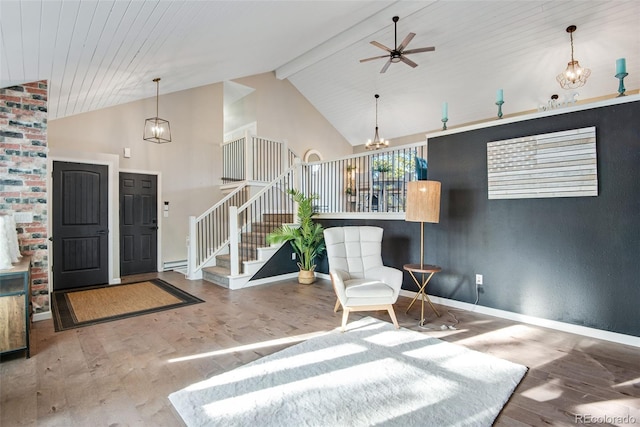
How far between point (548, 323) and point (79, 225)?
6.93m

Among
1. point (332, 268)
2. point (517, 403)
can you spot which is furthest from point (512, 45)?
point (517, 403)

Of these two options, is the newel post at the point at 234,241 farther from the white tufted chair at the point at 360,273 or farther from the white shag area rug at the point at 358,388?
the white shag area rug at the point at 358,388

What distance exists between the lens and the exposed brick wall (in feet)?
10.6

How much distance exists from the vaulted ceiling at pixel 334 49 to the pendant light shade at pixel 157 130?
0.49 m

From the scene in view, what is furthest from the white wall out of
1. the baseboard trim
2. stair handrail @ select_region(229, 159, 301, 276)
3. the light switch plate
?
the baseboard trim

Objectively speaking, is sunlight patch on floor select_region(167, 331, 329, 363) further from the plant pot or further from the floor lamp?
the plant pot

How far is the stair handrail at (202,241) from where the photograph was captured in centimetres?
565

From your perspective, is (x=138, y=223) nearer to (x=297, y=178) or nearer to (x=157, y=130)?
(x=157, y=130)

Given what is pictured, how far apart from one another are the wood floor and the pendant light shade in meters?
3.63

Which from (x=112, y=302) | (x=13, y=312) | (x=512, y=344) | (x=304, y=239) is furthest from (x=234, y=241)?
(x=512, y=344)

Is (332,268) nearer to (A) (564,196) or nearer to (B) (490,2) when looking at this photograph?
(A) (564,196)

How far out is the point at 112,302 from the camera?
4324 millimetres

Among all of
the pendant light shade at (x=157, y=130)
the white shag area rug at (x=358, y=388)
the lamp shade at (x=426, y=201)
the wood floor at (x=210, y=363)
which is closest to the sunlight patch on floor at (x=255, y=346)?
the wood floor at (x=210, y=363)

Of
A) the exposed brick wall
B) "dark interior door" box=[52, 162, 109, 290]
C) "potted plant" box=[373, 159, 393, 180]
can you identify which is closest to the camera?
the exposed brick wall
